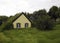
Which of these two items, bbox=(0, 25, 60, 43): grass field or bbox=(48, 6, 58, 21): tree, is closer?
bbox=(0, 25, 60, 43): grass field

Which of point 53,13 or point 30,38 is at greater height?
point 53,13

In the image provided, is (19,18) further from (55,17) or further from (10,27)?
(55,17)

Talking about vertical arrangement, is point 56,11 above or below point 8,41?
above

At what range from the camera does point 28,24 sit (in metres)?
46.9

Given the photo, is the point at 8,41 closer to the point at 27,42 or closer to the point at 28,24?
the point at 27,42

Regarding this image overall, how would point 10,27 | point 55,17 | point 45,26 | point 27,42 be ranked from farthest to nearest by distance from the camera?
1. point 55,17
2. point 10,27
3. point 45,26
4. point 27,42

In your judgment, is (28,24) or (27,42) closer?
(27,42)

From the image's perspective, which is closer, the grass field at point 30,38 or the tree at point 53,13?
the grass field at point 30,38

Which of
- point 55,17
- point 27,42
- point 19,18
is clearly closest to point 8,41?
point 27,42

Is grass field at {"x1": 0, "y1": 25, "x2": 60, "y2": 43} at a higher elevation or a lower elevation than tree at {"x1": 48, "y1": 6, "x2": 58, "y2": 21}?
lower

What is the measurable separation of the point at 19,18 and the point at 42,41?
2130cm

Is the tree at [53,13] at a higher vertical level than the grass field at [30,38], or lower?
higher

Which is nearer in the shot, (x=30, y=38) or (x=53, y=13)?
(x=30, y=38)

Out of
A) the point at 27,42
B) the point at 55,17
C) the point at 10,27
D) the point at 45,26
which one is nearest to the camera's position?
the point at 27,42
